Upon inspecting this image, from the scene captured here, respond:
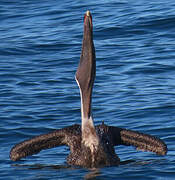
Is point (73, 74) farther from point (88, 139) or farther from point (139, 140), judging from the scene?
point (88, 139)

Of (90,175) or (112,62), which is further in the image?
(112,62)

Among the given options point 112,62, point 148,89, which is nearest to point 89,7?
point 112,62

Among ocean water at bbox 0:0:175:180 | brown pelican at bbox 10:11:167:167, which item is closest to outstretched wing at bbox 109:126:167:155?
brown pelican at bbox 10:11:167:167

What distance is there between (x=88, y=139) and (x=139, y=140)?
1.15m

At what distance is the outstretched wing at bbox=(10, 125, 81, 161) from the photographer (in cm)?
1167

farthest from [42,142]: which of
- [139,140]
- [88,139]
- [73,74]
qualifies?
[73,74]

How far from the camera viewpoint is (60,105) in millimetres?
15625

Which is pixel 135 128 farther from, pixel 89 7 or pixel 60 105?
pixel 89 7

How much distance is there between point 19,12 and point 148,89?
33.5 ft

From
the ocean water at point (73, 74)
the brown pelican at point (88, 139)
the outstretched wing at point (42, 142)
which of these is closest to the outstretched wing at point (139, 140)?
the brown pelican at point (88, 139)

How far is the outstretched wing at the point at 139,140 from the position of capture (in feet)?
38.3

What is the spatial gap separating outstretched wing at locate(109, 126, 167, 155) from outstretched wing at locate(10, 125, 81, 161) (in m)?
0.67

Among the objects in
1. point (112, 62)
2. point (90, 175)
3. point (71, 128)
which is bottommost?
point (90, 175)

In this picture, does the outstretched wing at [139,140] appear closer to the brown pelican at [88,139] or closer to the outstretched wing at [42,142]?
the brown pelican at [88,139]
